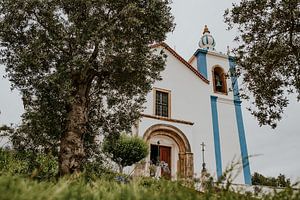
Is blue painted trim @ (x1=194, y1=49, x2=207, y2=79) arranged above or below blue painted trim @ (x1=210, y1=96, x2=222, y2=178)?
above

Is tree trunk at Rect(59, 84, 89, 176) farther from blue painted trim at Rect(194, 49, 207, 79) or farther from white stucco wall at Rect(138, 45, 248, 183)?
blue painted trim at Rect(194, 49, 207, 79)

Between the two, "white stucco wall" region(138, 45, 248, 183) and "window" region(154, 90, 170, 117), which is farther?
"window" region(154, 90, 170, 117)

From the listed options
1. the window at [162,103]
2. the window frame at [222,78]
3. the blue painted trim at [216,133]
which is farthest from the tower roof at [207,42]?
the window at [162,103]

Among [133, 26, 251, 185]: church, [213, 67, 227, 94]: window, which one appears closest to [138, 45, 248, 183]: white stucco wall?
[133, 26, 251, 185]: church

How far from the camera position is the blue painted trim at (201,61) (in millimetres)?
21891

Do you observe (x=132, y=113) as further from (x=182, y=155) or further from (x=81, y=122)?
(x=182, y=155)

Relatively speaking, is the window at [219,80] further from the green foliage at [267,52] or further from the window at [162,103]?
the green foliage at [267,52]

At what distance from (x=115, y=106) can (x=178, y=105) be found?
10.3 metres

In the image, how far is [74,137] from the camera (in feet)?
22.4

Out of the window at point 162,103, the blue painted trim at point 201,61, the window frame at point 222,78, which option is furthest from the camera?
the blue painted trim at point 201,61

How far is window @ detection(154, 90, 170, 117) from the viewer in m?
18.6

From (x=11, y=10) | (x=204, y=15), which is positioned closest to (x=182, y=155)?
(x=11, y=10)

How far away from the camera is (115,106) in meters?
9.46

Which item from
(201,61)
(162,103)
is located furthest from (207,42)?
(162,103)
